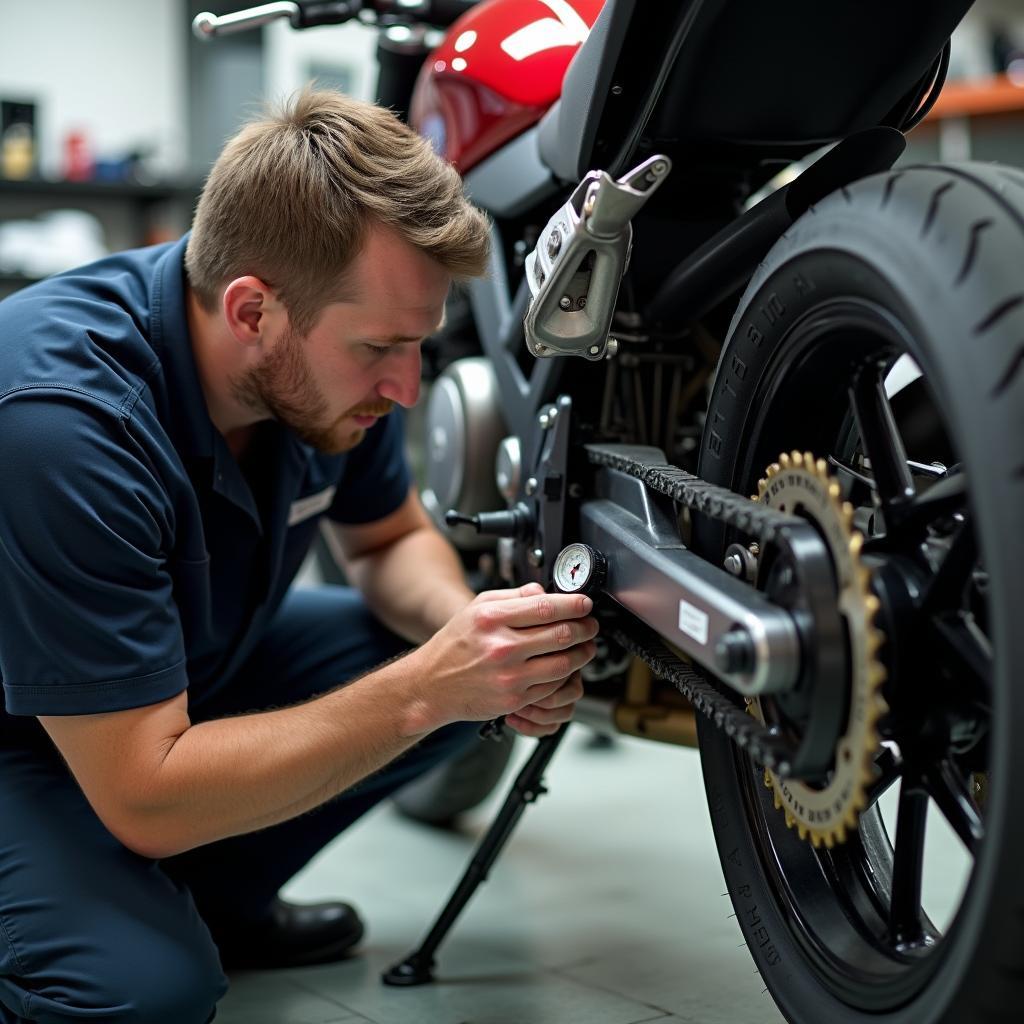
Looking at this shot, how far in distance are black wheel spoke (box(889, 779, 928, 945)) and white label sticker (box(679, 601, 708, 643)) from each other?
0.15 meters

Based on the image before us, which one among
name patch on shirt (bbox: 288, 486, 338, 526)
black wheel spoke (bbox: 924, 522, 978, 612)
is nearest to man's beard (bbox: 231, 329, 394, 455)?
name patch on shirt (bbox: 288, 486, 338, 526)

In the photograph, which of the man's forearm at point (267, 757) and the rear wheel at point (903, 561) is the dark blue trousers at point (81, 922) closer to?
the man's forearm at point (267, 757)

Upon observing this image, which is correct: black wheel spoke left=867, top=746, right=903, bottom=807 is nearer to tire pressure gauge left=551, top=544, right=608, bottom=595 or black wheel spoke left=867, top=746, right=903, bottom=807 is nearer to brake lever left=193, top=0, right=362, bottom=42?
tire pressure gauge left=551, top=544, right=608, bottom=595

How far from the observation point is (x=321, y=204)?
3.21 feet

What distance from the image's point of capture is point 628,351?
1054 millimetres

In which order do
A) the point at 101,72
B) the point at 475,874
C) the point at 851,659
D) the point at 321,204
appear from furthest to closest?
the point at 101,72
the point at 475,874
the point at 321,204
the point at 851,659

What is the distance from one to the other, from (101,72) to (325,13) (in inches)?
128

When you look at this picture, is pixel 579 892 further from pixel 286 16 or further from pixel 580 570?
pixel 286 16

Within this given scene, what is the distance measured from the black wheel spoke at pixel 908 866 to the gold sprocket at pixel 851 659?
6 centimetres

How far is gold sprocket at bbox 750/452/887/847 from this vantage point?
0.63m

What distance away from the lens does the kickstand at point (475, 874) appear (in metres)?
1.15

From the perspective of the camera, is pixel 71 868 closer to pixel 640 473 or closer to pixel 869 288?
pixel 640 473

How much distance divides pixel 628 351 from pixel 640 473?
194 mm

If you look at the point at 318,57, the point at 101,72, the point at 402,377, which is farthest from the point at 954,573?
the point at 101,72
